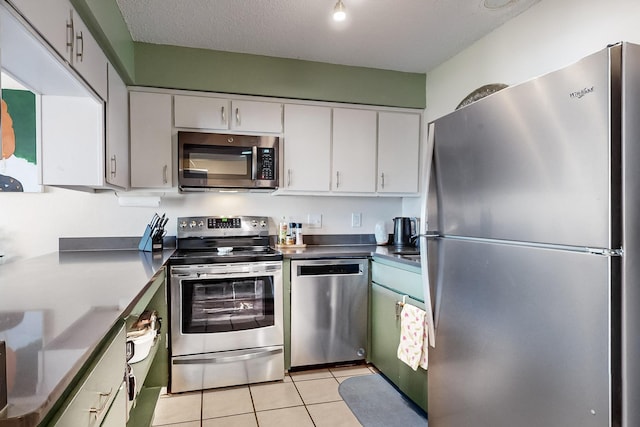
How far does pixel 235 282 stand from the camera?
8.08 ft

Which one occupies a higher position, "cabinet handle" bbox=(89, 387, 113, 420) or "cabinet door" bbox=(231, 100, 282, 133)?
"cabinet door" bbox=(231, 100, 282, 133)

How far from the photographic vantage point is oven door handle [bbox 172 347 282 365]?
7.71ft

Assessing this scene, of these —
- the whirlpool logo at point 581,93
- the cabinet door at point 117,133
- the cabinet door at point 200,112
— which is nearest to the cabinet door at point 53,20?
the cabinet door at point 117,133

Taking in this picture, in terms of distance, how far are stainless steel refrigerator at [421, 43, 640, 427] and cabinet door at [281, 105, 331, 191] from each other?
135cm

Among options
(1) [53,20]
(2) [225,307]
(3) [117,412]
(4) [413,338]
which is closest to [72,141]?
(1) [53,20]

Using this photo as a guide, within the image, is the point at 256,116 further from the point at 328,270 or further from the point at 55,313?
the point at 55,313

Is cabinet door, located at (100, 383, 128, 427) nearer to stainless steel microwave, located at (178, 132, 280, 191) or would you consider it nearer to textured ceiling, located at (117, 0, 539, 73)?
stainless steel microwave, located at (178, 132, 280, 191)

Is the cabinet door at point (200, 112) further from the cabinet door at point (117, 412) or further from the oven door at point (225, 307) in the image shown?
the cabinet door at point (117, 412)

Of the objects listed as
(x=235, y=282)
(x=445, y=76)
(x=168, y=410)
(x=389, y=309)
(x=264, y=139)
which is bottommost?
(x=168, y=410)

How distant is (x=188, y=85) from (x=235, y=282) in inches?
56.1

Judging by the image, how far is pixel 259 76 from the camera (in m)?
2.72

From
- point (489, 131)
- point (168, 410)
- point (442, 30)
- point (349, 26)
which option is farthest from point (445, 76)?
point (168, 410)

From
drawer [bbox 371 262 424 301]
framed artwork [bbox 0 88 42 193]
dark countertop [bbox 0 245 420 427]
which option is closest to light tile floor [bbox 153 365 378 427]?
drawer [bbox 371 262 424 301]

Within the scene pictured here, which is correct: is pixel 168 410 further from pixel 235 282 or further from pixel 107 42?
pixel 107 42
